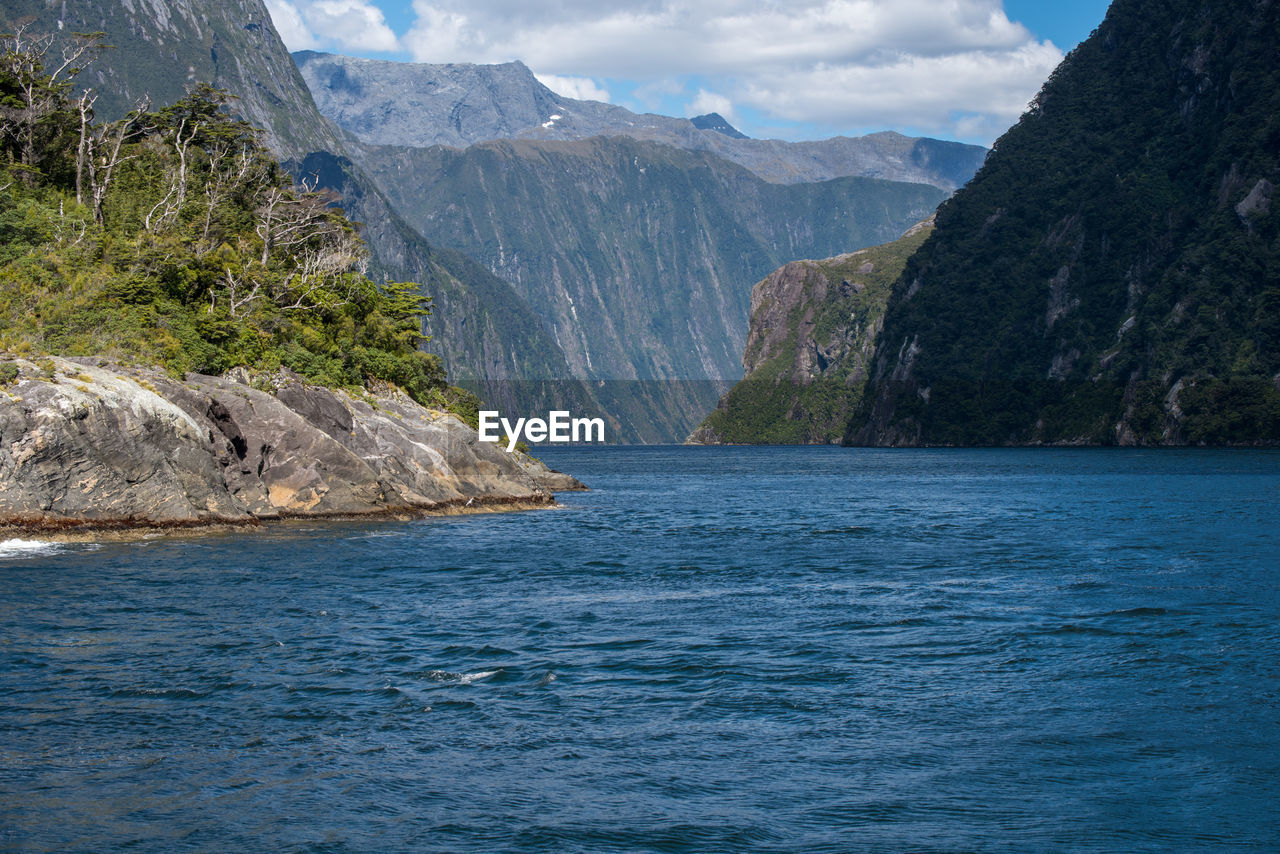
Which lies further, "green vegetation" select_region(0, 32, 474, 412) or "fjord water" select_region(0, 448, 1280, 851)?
Answer: "green vegetation" select_region(0, 32, 474, 412)

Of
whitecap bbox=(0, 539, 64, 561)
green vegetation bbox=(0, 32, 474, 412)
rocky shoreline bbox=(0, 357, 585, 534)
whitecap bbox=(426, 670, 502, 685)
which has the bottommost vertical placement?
whitecap bbox=(426, 670, 502, 685)

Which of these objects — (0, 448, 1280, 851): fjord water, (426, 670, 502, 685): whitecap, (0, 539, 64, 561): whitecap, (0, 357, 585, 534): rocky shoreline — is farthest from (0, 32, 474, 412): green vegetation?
(426, 670, 502, 685): whitecap

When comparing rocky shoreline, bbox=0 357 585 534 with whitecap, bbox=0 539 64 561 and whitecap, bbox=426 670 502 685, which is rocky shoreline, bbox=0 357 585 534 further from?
whitecap, bbox=426 670 502 685

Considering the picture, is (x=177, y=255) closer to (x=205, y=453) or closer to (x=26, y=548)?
(x=205, y=453)

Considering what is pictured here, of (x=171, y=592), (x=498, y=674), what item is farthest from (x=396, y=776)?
(x=171, y=592)

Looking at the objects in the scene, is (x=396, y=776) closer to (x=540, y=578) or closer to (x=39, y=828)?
(x=39, y=828)

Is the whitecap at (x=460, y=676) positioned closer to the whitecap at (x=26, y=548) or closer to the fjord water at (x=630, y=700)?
the fjord water at (x=630, y=700)
